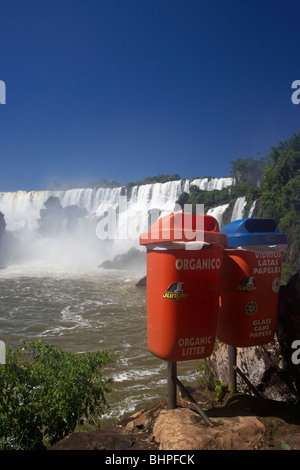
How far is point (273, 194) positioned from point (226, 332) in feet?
104

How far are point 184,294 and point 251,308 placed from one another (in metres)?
0.74

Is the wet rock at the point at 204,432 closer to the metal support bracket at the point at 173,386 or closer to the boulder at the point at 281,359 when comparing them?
the metal support bracket at the point at 173,386

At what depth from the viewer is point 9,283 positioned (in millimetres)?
22016

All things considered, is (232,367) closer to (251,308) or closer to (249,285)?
(251,308)

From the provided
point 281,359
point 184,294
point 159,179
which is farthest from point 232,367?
point 159,179

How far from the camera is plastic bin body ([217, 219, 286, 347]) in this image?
2580 millimetres

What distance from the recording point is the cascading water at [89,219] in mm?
42688

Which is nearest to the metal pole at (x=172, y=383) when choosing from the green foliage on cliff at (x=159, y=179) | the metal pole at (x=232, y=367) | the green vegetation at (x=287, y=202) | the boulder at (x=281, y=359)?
the metal pole at (x=232, y=367)

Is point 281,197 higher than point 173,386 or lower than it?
higher

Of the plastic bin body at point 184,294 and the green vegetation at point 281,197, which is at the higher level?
the green vegetation at point 281,197

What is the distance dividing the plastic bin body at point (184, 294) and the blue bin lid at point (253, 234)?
33 cm

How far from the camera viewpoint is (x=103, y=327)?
10734 millimetres
